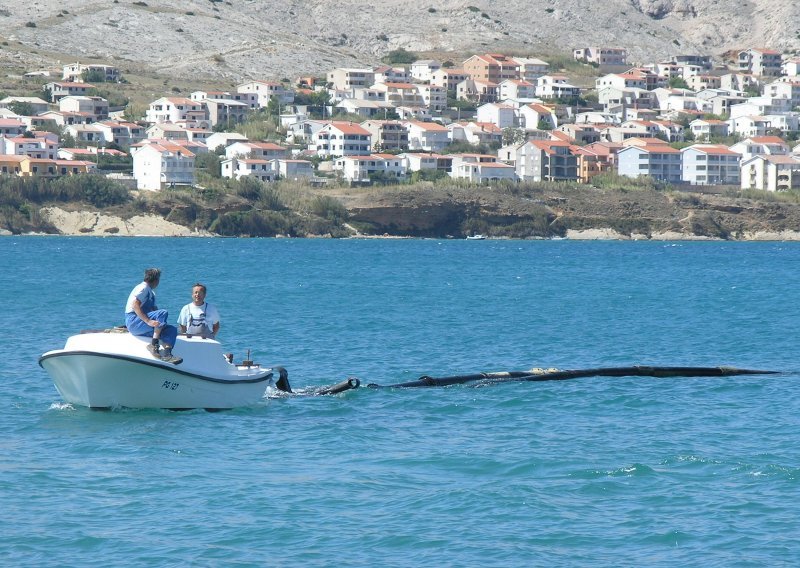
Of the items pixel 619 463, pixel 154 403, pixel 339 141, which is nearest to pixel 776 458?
pixel 619 463

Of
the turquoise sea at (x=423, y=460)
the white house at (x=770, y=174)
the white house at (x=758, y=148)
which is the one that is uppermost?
the white house at (x=758, y=148)

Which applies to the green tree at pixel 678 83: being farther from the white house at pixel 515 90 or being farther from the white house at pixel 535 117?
the white house at pixel 535 117

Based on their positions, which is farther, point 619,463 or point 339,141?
point 339,141

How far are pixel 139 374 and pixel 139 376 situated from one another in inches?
1.3

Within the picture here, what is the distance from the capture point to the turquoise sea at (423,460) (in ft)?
46.5

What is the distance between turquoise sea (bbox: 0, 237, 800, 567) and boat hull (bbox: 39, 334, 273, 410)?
0.95 feet

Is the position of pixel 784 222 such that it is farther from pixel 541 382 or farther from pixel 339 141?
pixel 541 382

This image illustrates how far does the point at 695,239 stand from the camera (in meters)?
120

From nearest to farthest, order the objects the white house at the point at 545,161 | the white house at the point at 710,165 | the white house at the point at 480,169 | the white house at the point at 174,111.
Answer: the white house at the point at 480,169 < the white house at the point at 545,161 < the white house at the point at 710,165 < the white house at the point at 174,111

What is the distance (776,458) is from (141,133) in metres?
120

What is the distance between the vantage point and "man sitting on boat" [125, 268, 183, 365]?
62.7 ft

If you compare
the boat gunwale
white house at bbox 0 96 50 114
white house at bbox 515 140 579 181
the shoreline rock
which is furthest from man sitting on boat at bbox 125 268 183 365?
white house at bbox 0 96 50 114

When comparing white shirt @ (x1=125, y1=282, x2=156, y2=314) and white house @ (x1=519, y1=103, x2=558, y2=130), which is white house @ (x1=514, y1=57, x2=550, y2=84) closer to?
white house @ (x1=519, y1=103, x2=558, y2=130)

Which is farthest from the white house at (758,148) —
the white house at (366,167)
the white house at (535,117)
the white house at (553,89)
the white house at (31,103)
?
the white house at (31,103)
